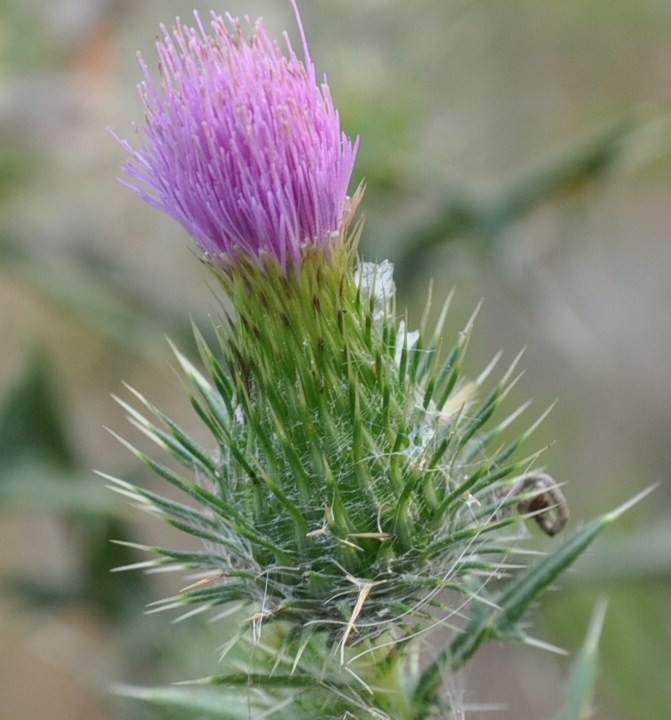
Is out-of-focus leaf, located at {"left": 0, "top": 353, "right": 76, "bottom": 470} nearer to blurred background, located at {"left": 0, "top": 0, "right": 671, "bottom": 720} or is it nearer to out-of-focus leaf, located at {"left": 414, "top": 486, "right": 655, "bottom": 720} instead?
blurred background, located at {"left": 0, "top": 0, "right": 671, "bottom": 720}

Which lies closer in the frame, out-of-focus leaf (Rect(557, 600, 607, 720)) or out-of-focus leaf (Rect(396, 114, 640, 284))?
out-of-focus leaf (Rect(557, 600, 607, 720))

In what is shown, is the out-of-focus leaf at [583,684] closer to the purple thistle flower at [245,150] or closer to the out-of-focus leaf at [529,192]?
the purple thistle flower at [245,150]

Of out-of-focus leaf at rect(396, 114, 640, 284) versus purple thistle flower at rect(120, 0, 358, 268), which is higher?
out-of-focus leaf at rect(396, 114, 640, 284)

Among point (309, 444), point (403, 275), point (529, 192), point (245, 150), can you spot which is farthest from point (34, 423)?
point (245, 150)

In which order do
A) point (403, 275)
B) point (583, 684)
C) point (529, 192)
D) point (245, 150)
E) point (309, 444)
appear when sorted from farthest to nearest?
point (403, 275)
point (529, 192)
point (583, 684)
point (309, 444)
point (245, 150)

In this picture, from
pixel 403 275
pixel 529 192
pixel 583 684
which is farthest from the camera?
pixel 403 275

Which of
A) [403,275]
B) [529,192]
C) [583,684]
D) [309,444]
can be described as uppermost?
[529,192]

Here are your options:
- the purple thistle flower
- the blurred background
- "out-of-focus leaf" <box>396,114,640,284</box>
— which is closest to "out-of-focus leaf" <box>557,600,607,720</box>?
the blurred background

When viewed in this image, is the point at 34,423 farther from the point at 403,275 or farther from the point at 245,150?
the point at 245,150

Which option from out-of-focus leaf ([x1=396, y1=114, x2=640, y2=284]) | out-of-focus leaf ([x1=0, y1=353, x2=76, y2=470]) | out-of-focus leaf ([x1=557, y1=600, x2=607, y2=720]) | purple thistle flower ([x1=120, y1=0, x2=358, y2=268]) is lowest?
out-of-focus leaf ([x1=557, y1=600, x2=607, y2=720])
